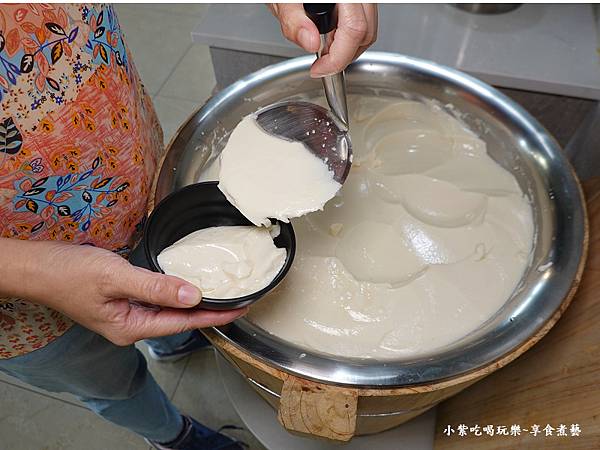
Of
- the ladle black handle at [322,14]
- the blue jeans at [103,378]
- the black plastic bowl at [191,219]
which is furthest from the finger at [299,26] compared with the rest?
the blue jeans at [103,378]

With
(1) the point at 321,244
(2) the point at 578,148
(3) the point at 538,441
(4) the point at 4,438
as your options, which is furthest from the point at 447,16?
(4) the point at 4,438

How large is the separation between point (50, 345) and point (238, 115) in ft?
1.78

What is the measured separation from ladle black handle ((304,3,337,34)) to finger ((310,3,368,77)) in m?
0.01

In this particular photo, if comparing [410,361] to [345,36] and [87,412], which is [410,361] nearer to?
[345,36]

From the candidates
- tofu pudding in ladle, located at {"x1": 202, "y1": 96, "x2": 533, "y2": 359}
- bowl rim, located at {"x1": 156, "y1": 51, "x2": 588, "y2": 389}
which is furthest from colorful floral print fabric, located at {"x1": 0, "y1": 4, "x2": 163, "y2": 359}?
bowl rim, located at {"x1": 156, "y1": 51, "x2": 588, "y2": 389}

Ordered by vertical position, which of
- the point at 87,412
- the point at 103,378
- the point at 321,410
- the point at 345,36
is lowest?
the point at 87,412

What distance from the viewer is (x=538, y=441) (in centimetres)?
76

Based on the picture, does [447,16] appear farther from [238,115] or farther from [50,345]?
[50,345]

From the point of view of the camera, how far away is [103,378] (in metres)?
0.99

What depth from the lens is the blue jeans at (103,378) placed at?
0.87 m

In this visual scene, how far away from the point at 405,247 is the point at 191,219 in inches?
14.3

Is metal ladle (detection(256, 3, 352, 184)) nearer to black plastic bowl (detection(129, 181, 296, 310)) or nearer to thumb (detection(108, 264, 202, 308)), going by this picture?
black plastic bowl (detection(129, 181, 296, 310))

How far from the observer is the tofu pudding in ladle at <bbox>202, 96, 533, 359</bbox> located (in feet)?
2.57

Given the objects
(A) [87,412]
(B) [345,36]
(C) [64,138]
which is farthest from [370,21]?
(A) [87,412]
